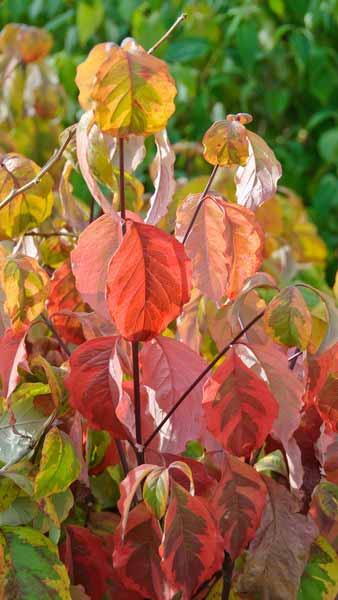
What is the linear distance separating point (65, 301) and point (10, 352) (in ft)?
0.58

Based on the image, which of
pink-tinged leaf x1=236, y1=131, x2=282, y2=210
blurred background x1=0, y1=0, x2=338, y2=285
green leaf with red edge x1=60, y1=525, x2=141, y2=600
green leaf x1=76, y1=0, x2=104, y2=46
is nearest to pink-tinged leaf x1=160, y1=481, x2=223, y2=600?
green leaf with red edge x1=60, y1=525, x2=141, y2=600

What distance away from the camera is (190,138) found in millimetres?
3791

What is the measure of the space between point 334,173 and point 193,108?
0.60 meters

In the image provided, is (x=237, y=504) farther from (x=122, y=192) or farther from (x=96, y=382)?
(x=122, y=192)

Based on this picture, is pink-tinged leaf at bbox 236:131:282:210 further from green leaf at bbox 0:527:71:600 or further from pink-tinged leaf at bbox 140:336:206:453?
green leaf at bbox 0:527:71:600

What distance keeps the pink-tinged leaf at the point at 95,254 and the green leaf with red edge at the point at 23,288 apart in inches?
1.3

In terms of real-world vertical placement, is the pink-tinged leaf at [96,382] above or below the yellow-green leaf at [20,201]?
below

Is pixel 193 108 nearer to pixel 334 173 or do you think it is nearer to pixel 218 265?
pixel 334 173

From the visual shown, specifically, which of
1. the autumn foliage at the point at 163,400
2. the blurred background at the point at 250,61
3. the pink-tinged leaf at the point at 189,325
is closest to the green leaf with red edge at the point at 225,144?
the autumn foliage at the point at 163,400

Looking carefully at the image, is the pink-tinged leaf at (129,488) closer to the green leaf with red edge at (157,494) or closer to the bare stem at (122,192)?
the green leaf with red edge at (157,494)

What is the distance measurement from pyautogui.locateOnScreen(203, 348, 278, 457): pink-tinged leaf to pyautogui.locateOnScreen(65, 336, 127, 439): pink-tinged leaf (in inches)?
2.9

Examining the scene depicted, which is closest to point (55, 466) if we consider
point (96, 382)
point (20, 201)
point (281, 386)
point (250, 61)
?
point (96, 382)

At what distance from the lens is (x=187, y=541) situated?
0.86 meters

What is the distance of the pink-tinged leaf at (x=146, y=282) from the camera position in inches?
32.4
